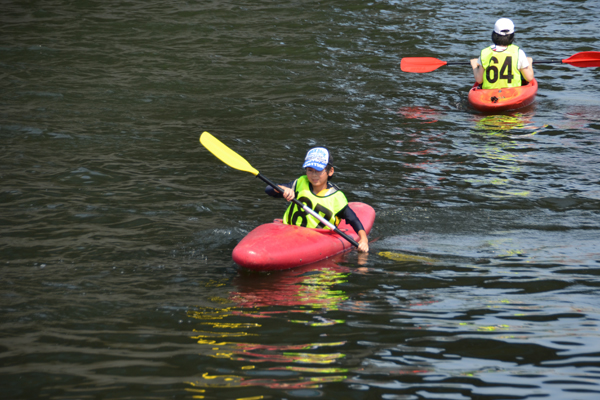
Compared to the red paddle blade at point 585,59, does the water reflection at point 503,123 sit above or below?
below

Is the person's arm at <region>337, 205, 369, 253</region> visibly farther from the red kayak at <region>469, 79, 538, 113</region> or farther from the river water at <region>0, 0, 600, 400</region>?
the red kayak at <region>469, 79, 538, 113</region>

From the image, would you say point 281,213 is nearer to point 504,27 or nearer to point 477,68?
point 477,68

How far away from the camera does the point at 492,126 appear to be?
9477 mm

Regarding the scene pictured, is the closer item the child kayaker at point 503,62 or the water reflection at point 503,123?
the water reflection at point 503,123

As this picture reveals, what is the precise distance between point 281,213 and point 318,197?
1037 mm

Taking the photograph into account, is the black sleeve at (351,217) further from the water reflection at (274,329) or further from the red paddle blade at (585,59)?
the red paddle blade at (585,59)

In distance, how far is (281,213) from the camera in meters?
6.61

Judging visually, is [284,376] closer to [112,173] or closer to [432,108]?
[112,173]

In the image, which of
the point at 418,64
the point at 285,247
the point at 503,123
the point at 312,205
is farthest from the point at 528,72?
the point at 285,247

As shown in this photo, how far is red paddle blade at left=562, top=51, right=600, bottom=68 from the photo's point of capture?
1055 cm

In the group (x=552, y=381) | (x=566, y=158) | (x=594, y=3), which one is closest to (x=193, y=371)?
(x=552, y=381)

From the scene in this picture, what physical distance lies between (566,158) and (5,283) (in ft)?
21.5

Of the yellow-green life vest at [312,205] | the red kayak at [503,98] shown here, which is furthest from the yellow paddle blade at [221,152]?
the red kayak at [503,98]

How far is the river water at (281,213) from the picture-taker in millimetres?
3389
